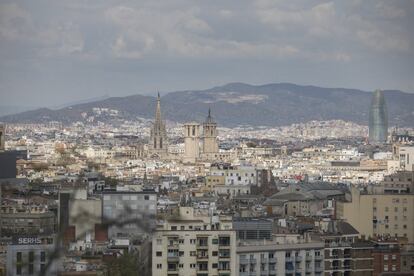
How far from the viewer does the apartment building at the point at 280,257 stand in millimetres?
19219

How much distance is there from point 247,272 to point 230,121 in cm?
16296

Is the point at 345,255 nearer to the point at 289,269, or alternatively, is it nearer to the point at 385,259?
the point at 385,259

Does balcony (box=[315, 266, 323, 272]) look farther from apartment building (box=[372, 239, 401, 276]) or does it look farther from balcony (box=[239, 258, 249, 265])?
balcony (box=[239, 258, 249, 265])

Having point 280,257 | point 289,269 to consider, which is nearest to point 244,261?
point 280,257

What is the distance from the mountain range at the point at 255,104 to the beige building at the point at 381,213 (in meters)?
123

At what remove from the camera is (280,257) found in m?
19.9

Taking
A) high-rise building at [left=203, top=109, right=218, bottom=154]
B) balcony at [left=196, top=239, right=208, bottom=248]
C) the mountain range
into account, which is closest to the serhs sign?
balcony at [left=196, top=239, right=208, bottom=248]

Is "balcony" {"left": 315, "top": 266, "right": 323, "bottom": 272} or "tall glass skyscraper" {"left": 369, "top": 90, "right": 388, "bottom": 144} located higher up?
"tall glass skyscraper" {"left": 369, "top": 90, "right": 388, "bottom": 144}

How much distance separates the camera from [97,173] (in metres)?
40.3

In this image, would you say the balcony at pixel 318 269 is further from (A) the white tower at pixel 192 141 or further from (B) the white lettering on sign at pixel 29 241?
(A) the white tower at pixel 192 141

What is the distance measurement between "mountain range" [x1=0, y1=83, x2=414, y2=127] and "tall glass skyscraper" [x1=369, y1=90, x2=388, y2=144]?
15.1m

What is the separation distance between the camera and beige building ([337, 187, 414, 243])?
29.2 metres

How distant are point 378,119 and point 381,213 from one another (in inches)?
4636

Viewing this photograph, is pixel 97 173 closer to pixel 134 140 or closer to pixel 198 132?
pixel 198 132
